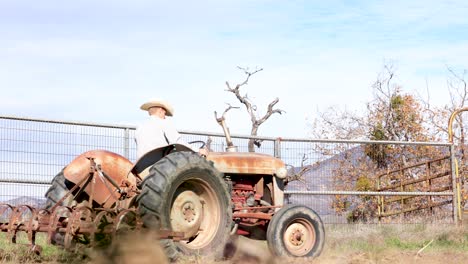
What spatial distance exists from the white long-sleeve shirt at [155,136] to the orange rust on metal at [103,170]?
0.33 m

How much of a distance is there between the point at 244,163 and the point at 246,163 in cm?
3

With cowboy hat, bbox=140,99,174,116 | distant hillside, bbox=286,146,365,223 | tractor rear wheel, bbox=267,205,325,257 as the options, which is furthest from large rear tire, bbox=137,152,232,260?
distant hillside, bbox=286,146,365,223

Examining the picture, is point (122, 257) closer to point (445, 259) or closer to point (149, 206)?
point (149, 206)

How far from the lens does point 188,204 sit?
807 cm

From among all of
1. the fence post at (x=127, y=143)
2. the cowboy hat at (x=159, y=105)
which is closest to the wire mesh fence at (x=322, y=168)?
the fence post at (x=127, y=143)

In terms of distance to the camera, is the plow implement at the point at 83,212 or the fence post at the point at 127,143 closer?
the plow implement at the point at 83,212

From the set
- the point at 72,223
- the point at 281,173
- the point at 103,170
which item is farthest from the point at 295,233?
the point at 72,223

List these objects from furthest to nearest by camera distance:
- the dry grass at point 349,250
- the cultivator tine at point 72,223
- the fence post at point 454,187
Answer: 1. the fence post at point 454,187
2. the cultivator tine at point 72,223
3. the dry grass at point 349,250

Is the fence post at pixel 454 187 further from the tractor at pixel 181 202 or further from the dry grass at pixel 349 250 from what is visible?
the tractor at pixel 181 202

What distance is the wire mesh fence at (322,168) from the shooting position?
36.6ft

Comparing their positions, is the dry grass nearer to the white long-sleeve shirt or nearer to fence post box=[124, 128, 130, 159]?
the white long-sleeve shirt

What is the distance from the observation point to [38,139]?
11.3 meters

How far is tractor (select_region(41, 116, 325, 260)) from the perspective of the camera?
7.52 m

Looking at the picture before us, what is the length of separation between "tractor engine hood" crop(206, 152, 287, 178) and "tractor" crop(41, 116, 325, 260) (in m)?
0.01
